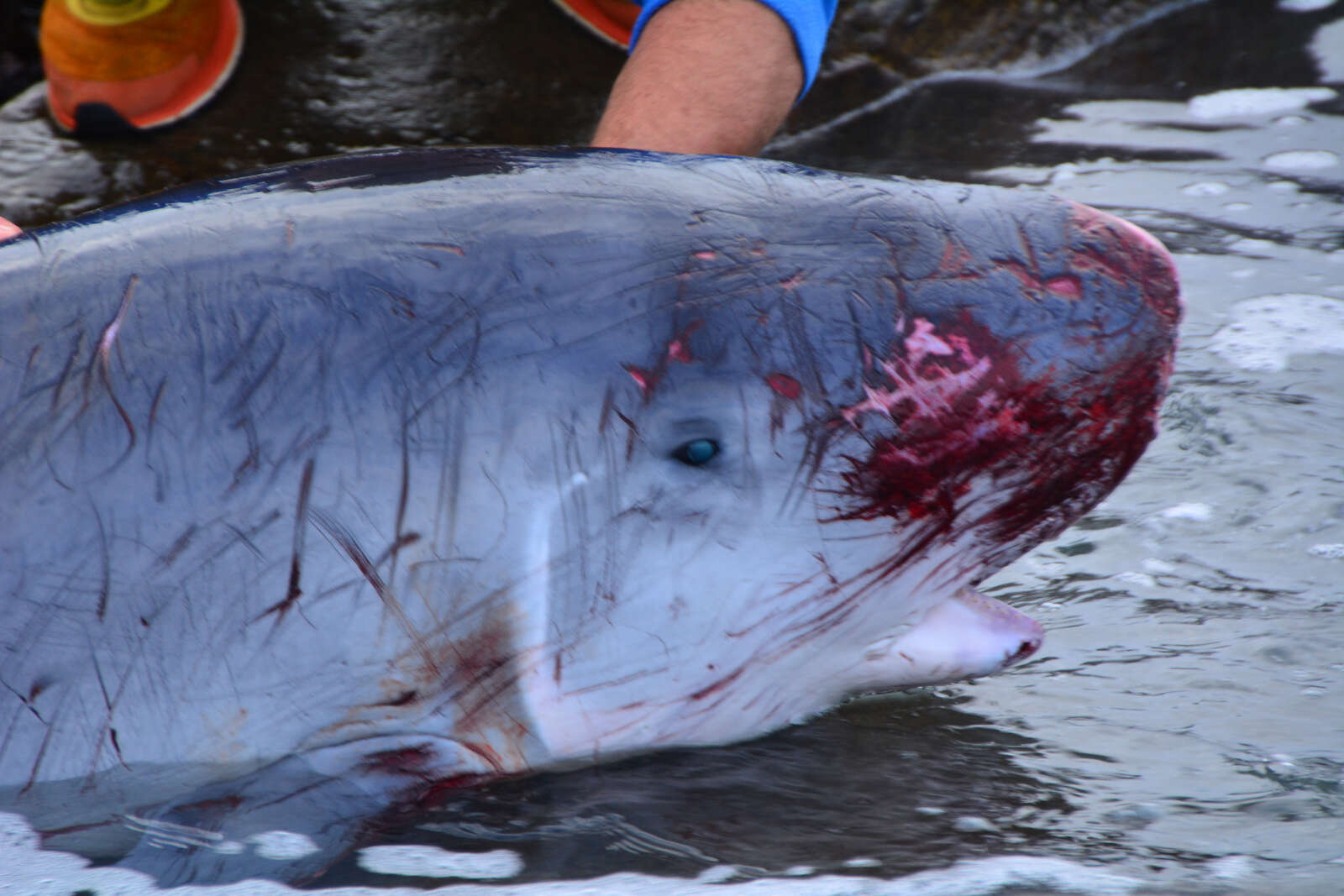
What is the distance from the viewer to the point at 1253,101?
13.7 feet

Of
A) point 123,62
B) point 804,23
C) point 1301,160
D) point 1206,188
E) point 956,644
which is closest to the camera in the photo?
point 956,644

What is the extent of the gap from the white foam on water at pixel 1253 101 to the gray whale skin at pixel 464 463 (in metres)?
2.90

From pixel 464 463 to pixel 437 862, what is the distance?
17.6 inches

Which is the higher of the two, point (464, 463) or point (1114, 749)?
point (464, 463)

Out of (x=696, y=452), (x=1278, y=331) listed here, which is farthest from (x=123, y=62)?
(x=1278, y=331)

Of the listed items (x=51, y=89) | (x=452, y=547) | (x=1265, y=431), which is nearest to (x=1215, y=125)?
(x=1265, y=431)

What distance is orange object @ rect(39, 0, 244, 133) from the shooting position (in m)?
4.06

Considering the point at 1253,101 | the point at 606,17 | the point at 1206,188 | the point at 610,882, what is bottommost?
the point at 610,882

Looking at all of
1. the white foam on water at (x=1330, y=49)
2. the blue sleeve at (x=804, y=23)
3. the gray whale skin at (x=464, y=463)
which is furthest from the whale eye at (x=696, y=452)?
the white foam on water at (x=1330, y=49)

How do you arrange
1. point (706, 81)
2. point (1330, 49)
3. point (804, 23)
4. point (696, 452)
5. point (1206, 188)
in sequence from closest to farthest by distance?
point (696, 452) → point (706, 81) → point (804, 23) → point (1206, 188) → point (1330, 49)

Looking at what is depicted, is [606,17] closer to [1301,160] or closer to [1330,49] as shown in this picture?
[1301,160]

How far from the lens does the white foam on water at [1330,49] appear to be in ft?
14.1

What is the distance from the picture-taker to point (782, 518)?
1530mm

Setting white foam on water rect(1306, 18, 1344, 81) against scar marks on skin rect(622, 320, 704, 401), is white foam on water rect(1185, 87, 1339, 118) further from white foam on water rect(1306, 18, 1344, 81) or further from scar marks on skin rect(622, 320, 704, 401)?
scar marks on skin rect(622, 320, 704, 401)
